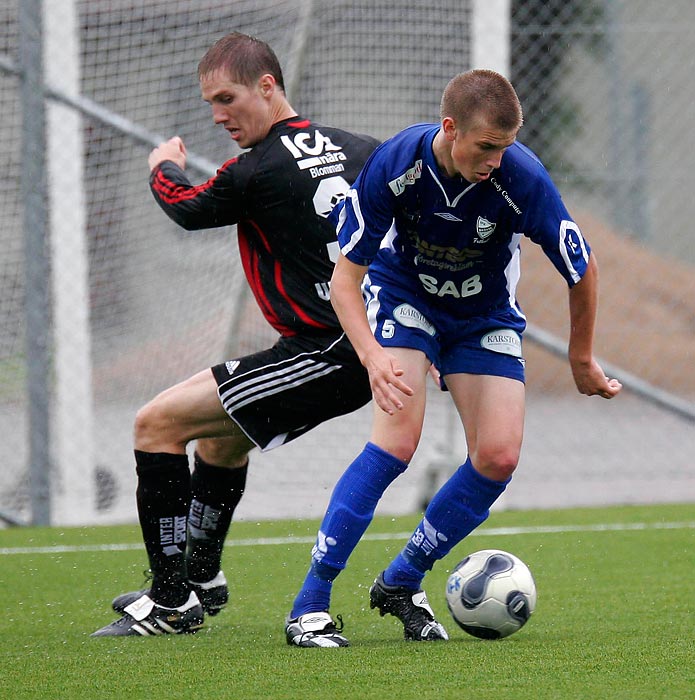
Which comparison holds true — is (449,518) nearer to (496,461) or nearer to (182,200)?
(496,461)

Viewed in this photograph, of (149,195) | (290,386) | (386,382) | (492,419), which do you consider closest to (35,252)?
(149,195)

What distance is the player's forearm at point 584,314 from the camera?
A: 3850 millimetres

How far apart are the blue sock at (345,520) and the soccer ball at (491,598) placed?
36cm

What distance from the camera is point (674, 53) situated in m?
9.88

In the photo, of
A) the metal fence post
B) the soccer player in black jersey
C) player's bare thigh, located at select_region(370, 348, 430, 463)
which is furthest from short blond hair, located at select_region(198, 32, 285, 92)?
the metal fence post

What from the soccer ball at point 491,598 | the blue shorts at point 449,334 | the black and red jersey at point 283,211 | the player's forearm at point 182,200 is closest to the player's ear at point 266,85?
the black and red jersey at point 283,211

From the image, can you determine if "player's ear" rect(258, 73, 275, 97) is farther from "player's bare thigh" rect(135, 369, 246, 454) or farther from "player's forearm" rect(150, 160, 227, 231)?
"player's bare thigh" rect(135, 369, 246, 454)

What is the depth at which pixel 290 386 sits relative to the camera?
408 centimetres

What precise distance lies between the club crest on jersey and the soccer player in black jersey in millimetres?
553

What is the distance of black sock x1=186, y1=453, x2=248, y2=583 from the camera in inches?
176

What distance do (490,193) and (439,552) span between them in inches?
44.1

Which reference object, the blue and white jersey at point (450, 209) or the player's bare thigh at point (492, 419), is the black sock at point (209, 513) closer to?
the player's bare thigh at point (492, 419)

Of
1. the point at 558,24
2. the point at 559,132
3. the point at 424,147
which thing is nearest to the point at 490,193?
the point at 424,147

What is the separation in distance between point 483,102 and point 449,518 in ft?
4.18
